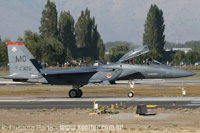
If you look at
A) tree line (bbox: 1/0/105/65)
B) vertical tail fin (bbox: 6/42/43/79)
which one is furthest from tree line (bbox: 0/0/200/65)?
vertical tail fin (bbox: 6/42/43/79)

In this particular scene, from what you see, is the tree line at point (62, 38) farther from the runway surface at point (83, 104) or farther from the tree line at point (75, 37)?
the runway surface at point (83, 104)

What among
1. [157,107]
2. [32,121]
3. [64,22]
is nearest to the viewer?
[32,121]

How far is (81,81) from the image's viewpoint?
31.7 metres

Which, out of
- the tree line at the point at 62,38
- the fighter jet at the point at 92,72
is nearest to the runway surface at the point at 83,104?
the fighter jet at the point at 92,72

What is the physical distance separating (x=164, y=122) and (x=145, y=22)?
12067cm

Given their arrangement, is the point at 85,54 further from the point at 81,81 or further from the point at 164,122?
the point at 164,122

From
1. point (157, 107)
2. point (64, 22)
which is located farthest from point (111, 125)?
point (64, 22)

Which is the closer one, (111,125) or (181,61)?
(111,125)

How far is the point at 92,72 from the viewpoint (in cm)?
3125

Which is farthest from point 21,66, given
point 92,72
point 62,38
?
point 62,38

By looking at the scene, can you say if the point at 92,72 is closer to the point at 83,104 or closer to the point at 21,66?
the point at 83,104

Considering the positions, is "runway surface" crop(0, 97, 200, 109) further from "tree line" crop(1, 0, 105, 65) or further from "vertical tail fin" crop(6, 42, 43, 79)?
"tree line" crop(1, 0, 105, 65)

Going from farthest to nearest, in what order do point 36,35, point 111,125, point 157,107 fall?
point 36,35
point 157,107
point 111,125

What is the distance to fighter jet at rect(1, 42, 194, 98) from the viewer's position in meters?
30.9
